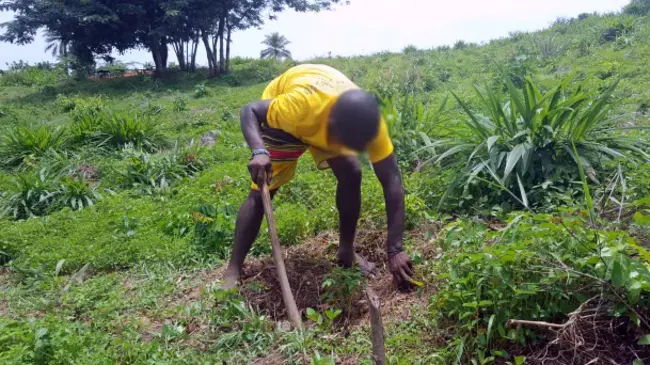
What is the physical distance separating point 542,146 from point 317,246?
5.11ft

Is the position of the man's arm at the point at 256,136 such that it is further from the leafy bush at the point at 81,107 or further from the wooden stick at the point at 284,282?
the leafy bush at the point at 81,107

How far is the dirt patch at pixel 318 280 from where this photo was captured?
7.92 ft

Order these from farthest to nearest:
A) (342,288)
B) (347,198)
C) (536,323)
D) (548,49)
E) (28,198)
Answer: (548,49) < (28,198) < (347,198) < (342,288) < (536,323)

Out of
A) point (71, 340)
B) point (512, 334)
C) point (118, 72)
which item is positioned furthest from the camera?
point (118, 72)

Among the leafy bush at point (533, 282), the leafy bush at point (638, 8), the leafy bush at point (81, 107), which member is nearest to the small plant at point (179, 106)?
the leafy bush at point (81, 107)

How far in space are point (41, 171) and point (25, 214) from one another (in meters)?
0.72

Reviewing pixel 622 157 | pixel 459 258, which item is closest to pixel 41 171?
pixel 459 258

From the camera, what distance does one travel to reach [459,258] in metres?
2.04

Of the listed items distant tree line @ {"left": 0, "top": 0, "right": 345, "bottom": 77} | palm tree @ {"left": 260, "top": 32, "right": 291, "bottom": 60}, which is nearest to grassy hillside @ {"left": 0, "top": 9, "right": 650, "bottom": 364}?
distant tree line @ {"left": 0, "top": 0, "right": 345, "bottom": 77}

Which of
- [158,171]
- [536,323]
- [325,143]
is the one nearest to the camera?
[536,323]

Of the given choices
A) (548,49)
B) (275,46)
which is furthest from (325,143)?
(275,46)

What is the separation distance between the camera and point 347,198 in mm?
2748

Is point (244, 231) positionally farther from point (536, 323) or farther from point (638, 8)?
point (638, 8)

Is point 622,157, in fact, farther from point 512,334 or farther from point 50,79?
point 50,79
